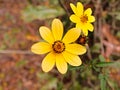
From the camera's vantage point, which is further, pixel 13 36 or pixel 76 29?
pixel 13 36

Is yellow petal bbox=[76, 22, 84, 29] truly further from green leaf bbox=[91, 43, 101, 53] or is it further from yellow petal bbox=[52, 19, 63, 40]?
green leaf bbox=[91, 43, 101, 53]

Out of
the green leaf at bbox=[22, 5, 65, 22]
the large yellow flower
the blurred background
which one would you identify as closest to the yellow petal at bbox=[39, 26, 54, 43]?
the large yellow flower

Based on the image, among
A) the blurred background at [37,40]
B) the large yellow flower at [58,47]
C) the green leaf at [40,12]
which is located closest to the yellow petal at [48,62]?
the large yellow flower at [58,47]

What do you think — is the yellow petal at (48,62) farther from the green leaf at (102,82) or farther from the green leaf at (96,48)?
the green leaf at (96,48)

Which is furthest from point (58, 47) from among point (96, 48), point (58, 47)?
point (96, 48)

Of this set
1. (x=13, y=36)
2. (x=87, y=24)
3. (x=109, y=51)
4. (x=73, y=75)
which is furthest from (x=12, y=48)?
(x=87, y=24)

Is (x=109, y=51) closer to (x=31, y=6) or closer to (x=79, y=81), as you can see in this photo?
(x=79, y=81)

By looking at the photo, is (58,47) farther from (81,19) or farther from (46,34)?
(81,19)
